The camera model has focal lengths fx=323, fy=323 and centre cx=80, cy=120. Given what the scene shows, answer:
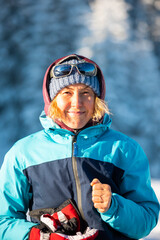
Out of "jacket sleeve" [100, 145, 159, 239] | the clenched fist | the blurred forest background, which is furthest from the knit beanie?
the blurred forest background

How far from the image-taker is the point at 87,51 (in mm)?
3443

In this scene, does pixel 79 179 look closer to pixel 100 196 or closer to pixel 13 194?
pixel 100 196

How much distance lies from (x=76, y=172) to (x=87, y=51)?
248 centimetres

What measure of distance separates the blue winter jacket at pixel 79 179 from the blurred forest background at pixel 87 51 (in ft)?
6.48

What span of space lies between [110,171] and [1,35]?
2744mm

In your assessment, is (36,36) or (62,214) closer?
(62,214)

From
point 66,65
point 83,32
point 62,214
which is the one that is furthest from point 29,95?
point 62,214

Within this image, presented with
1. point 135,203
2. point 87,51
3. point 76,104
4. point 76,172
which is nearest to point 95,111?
point 76,104

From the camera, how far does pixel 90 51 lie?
3445mm

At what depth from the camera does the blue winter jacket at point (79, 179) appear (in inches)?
43.6

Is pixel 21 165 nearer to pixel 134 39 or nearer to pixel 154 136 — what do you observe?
pixel 154 136

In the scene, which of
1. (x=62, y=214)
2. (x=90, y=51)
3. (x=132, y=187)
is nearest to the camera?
(x=62, y=214)

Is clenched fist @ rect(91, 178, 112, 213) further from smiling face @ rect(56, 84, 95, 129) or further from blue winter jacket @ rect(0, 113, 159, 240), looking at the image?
smiling face @ rect(56, 84, 95, 129)

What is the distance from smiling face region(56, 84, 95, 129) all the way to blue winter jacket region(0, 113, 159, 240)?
0.14 feet
